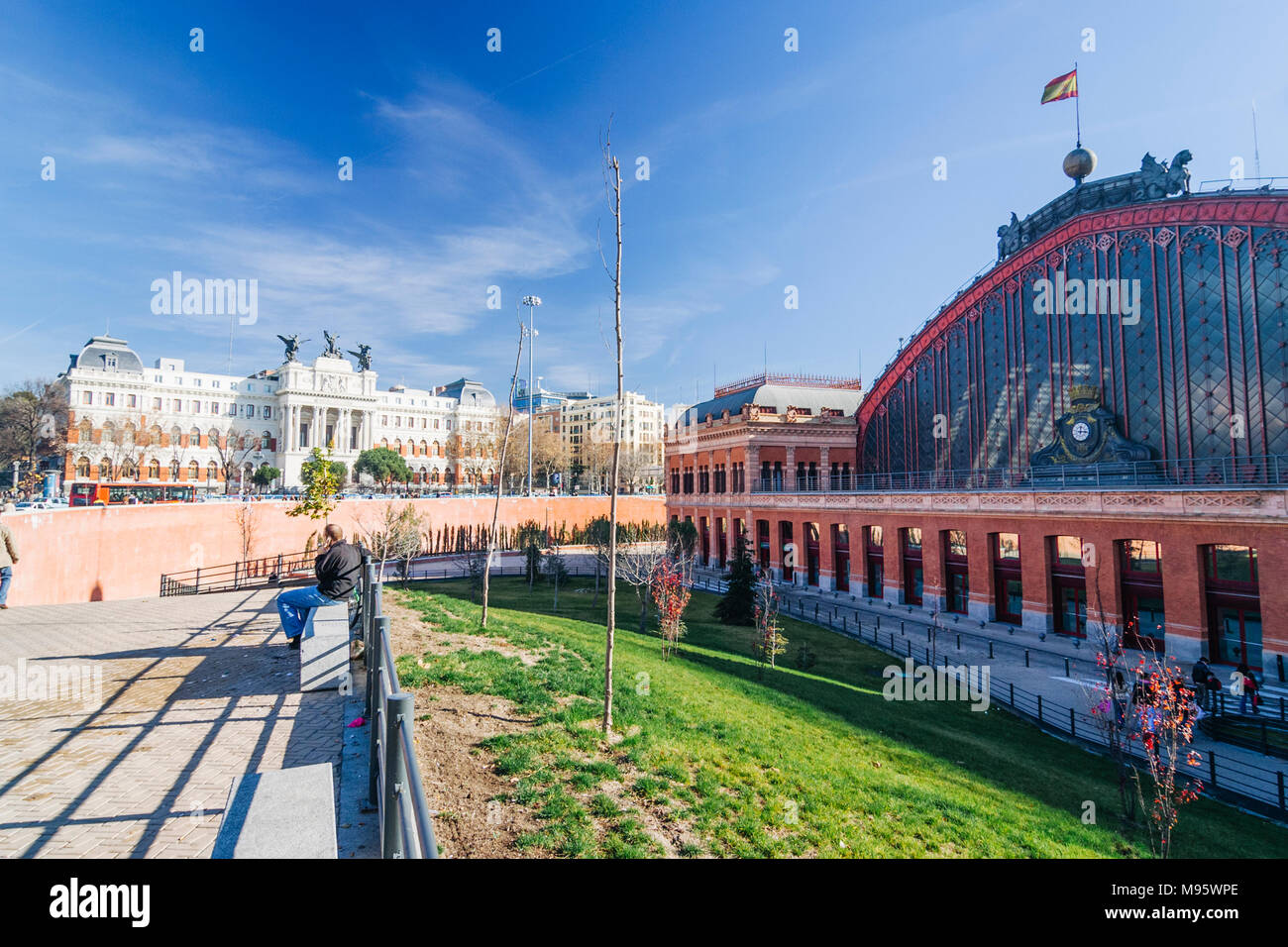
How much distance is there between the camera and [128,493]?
4175 cm

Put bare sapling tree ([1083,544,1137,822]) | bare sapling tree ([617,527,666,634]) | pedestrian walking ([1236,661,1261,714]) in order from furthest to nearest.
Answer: bare sapling tree ([617,527,666,634]) < pedestrian walking ([1236,661,1261,714]) < bare sapling tree ([1083,544,1137,822])

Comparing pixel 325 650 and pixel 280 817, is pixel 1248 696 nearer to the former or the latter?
pixel 325 650

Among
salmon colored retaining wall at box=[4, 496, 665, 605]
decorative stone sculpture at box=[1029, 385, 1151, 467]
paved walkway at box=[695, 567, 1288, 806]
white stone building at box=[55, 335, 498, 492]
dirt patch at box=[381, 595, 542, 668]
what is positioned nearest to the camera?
dirt patch at box=[381, 595, 542, 668]

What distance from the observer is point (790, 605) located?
116ft

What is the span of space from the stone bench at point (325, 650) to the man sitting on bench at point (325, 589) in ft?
2.43

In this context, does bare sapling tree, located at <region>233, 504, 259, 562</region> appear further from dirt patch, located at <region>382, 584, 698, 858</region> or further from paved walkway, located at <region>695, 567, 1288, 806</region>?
dirt patch, located at <region>382, 584, 698, 858</region>

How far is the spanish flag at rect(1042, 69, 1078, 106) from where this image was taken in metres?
31.9

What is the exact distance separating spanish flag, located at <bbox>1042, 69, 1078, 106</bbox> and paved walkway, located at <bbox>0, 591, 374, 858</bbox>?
43.0 metres

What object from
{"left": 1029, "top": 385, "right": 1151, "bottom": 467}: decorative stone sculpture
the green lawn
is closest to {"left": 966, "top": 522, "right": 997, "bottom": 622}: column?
{"left": 1029, "top": 385, "right": 1151, "bottom": 467}: decorative stone sculpture

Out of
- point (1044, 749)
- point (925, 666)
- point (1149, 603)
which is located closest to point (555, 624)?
point (925, 666)

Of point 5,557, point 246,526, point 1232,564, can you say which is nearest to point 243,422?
point 246,526

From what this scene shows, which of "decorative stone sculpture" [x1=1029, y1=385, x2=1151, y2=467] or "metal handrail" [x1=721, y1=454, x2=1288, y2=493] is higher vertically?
"decorative stone sculpture" [x1=1029, y1=385, x2=1151, y2=467]

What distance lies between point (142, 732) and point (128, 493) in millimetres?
45928
